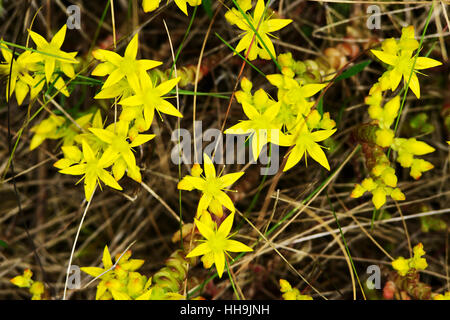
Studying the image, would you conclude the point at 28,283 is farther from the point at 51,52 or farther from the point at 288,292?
the point at 288,292

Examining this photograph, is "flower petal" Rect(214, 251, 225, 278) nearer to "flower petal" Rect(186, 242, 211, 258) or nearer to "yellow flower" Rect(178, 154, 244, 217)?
"flower petal" Rect(186, 242, 211, 258)

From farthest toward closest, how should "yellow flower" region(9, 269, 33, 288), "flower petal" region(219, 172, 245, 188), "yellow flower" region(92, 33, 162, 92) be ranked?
"yellow flower" region(9, 269, 33, 288), "flower petal" region(219, 172, 245, 188), "yellow flower" region(92, 33, 162, 92)

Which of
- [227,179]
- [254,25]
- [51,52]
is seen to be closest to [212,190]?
[227,179]

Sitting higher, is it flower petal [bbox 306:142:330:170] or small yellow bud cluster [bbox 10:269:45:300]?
flower petal [bbox 306:142:330:170]

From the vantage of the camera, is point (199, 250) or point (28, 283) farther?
point (28, 283)

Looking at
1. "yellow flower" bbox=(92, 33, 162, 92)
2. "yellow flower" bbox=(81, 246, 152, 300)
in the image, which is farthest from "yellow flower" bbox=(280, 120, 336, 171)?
"yellow flower" bbox=(81, 246, 152, 300)

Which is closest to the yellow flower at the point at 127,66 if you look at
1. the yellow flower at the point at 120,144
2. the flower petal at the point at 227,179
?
the yellow flower at the point at 120,144

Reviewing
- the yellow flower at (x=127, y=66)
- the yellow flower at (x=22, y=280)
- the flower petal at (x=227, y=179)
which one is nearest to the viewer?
the yellow flower at (x=127, y=66)

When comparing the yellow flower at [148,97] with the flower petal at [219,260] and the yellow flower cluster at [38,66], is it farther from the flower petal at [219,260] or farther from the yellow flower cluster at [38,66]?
the flower petal at [219,260]

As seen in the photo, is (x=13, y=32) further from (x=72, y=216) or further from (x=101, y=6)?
(x=72, y=216)
